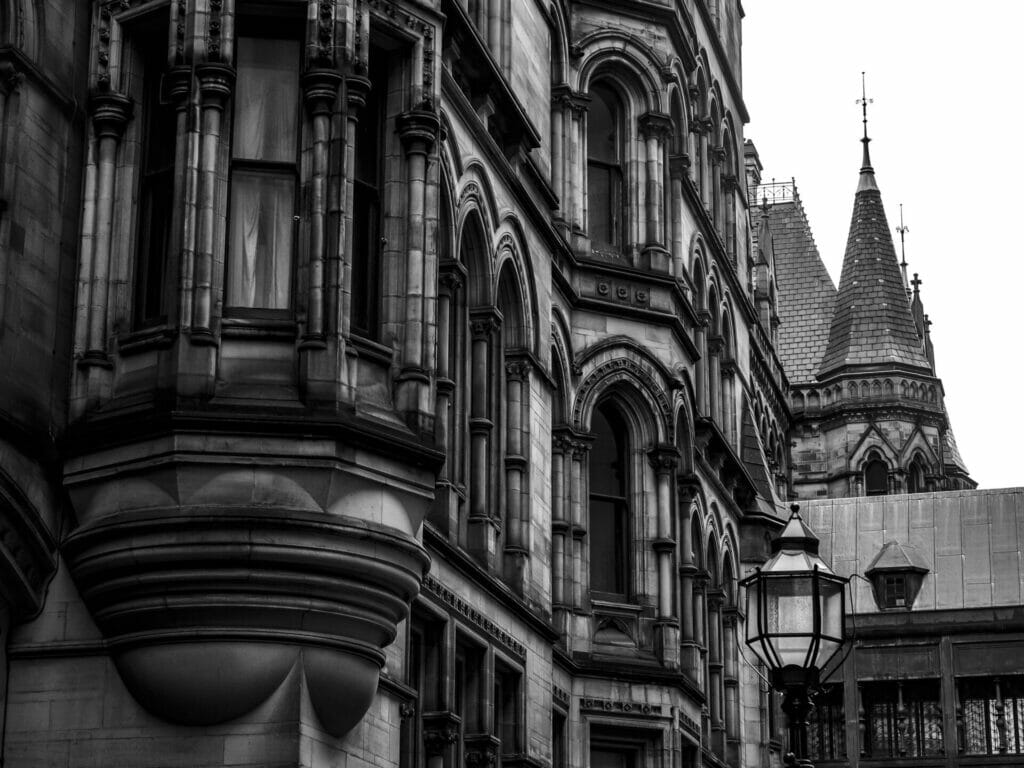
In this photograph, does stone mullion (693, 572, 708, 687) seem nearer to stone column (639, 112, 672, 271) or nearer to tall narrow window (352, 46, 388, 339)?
stone column (639, 112, 672, 271)

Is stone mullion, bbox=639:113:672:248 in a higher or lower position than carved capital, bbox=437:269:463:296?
higher

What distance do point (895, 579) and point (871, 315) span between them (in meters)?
21.2

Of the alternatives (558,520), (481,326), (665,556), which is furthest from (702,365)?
(481,326)

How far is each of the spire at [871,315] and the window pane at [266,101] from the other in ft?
208

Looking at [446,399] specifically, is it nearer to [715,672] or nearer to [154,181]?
[154,181]

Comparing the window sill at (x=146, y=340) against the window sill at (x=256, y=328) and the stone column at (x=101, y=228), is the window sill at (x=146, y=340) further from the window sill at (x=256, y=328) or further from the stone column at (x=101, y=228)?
the window sill at (x=256, y=328)

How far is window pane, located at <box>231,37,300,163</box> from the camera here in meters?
20.3

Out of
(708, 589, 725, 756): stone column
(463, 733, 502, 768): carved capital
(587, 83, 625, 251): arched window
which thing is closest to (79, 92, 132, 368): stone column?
(463, 733, 502, 768): carved capital

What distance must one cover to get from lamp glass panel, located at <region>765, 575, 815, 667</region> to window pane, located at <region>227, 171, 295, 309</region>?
539 centimetres

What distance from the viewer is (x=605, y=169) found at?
37719 mm

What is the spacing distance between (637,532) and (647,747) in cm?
354

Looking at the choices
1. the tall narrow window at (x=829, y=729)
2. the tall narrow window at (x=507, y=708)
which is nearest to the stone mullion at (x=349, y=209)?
the tall narrow window at (x=507, y=708)

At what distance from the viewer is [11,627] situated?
19531 millimetres

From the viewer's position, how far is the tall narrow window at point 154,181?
20188mm
